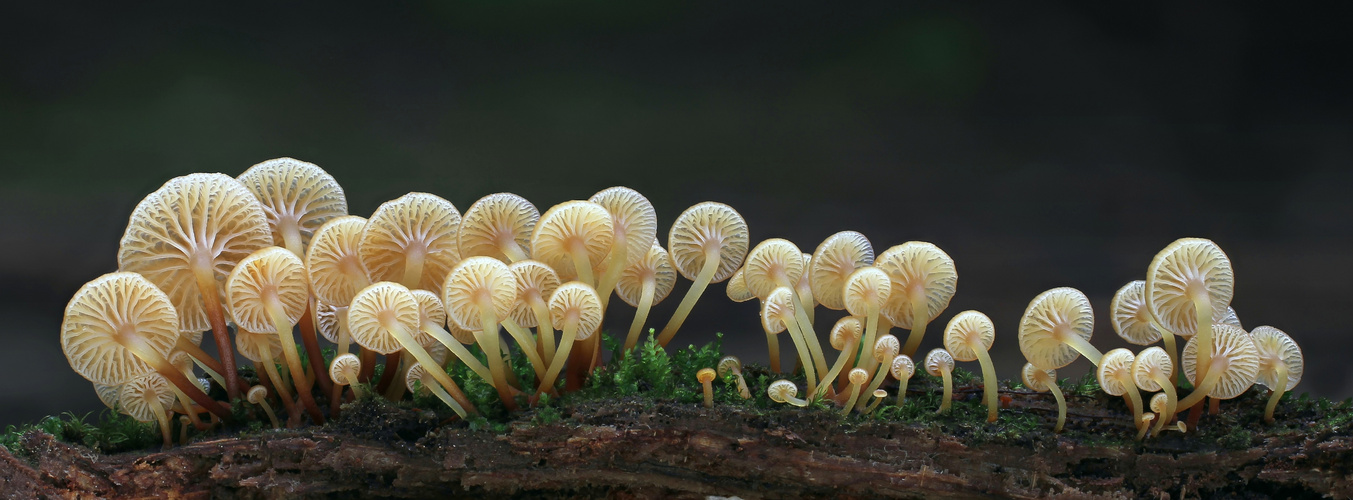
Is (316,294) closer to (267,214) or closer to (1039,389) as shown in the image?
(267,214)

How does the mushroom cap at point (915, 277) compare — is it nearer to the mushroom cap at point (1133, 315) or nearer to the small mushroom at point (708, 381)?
the mushroom cap at point (1133, 315)

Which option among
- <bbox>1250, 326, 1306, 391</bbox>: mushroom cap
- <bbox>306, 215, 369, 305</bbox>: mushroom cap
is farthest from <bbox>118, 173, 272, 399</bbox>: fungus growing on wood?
<bbox>1250, 326, 1306, 391</bbox>: mushroom cap

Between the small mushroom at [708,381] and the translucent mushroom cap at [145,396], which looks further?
the translucent mushroom cap at [145,396]

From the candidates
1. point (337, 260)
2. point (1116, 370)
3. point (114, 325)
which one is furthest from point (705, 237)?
point (114, 325)

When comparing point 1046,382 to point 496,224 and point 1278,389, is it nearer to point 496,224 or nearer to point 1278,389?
point 1278,389

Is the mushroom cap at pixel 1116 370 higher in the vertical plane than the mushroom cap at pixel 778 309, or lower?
lower

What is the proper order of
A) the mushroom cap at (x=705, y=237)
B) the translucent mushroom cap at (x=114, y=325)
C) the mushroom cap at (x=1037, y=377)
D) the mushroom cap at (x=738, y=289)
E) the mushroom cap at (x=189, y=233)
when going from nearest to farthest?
the translucent mushroom cap at (x=114, y=325) < the mushroom cap at (x=189, y=233) < the mushroom cap at (x=1037, y=377) < the mushroom cap at (x=705, y=237) < the mushroom cap at (x=738, y=289)

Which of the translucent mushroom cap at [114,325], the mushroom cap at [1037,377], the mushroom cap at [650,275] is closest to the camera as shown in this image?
the translucent mushroom cap at [114,325]

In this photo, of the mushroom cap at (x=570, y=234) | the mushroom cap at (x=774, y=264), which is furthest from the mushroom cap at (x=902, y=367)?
the mushroom cap at (x=570, y=234)

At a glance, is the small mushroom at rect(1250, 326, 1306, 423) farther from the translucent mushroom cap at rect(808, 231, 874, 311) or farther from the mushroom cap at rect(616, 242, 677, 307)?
the mushroom cap at rect(616, 242, 677, 307)
